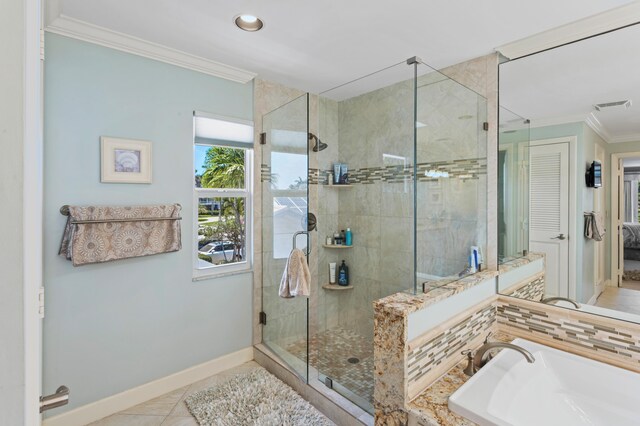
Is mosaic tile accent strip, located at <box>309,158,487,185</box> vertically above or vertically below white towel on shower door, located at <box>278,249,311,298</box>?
above

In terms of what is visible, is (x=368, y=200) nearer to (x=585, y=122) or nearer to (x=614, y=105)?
(x=585, y=122)

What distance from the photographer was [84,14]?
1772 millimetres

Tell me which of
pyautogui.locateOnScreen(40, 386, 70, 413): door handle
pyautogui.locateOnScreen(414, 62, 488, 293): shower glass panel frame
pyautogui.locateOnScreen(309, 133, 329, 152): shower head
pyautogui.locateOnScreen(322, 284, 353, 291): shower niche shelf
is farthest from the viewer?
pyautogui.locateOnScreen(322, 284, 353, 291): shower niche shelf

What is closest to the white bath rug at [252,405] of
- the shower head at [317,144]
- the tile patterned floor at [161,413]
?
the tile patterned floor at [161,413]

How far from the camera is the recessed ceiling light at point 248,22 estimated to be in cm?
179

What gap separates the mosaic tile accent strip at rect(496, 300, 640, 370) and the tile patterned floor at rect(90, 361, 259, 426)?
2112 mm

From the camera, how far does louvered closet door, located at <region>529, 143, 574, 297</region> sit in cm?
182

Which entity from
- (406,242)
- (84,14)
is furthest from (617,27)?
(84,14)

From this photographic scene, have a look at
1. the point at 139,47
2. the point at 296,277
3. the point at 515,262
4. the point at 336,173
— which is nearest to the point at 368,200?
the point at 336,173

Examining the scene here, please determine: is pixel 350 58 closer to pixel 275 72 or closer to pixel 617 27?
pixel 275 72


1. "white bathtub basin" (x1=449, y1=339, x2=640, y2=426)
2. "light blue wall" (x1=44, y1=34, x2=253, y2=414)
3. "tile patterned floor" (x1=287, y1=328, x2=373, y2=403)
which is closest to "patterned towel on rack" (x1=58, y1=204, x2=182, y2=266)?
"light blue wall" (x1=44, y1=34, x2=253, y2=414)

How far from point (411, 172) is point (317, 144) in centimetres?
99

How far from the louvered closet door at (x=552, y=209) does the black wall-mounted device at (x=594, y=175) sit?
104mm

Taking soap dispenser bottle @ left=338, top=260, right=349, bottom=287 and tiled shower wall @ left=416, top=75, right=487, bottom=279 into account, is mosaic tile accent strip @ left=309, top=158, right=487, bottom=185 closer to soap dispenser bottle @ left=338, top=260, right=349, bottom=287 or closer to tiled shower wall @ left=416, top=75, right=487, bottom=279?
tiled shower wall @ left=416, top=75, right=487, bottom=279
